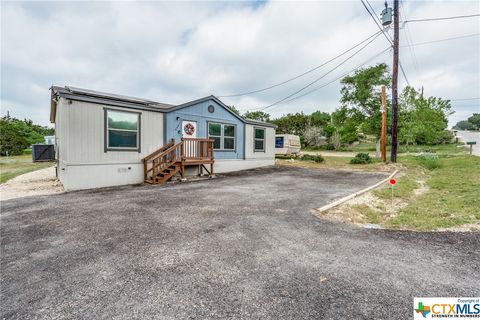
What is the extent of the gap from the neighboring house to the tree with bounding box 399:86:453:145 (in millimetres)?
14798

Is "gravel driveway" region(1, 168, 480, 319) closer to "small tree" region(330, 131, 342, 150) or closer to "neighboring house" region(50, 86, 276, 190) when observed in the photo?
"neighboring house" region(50, 86, 276, 190)

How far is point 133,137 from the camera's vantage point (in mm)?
9023

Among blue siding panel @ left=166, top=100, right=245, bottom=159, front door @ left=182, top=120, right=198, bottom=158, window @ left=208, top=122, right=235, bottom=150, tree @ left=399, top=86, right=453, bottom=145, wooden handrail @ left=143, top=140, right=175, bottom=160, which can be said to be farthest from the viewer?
tree @ left=399, top=86, right=453, bottom=145

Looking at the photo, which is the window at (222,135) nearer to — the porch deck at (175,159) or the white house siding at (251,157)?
the white house siding at (251,157)

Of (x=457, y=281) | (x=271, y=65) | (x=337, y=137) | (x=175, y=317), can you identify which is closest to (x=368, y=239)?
(x=457, y=281)

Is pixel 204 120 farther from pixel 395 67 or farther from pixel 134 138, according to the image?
pixel 395 67

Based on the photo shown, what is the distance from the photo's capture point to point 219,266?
2.69 m

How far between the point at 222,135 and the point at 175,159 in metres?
3.65

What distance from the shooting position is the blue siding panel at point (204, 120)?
10328 millimetres

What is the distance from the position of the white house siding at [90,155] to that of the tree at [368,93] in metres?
16.3

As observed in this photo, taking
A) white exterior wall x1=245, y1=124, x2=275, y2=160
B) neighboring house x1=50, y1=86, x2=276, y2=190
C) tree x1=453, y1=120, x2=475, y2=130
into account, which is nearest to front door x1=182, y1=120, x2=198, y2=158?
neighboring house x1=50, y1=86, x2=276, y2=190

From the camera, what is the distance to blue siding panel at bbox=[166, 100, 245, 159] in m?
10.3

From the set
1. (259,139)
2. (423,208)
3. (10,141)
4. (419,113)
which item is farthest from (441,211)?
(10,141)

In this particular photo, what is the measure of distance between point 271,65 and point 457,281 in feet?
54.0
